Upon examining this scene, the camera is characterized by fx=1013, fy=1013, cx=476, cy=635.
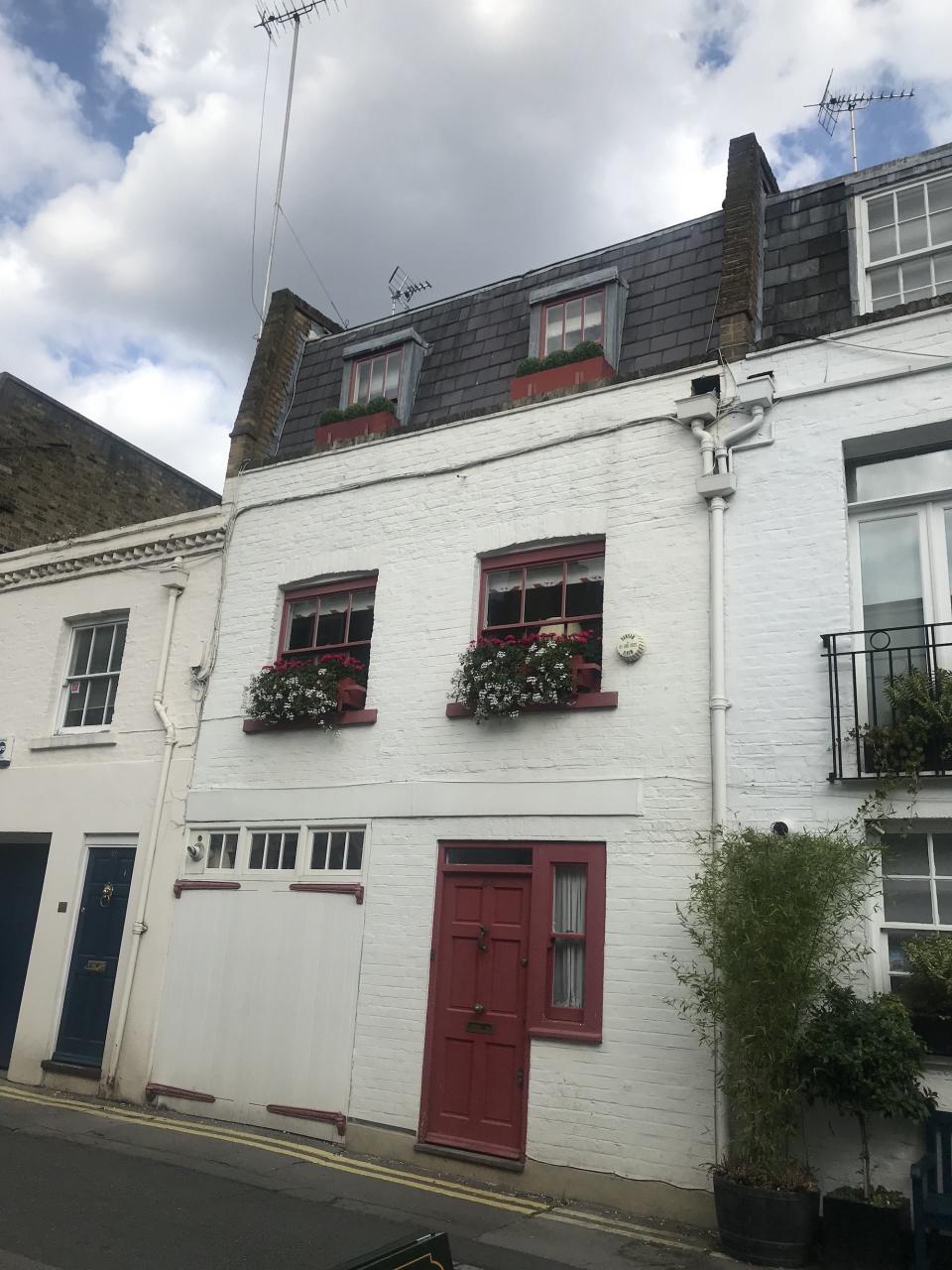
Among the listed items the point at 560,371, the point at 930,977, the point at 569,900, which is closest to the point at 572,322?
the point at 560,371

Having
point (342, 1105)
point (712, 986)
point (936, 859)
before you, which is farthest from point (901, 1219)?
point (342, 1105)

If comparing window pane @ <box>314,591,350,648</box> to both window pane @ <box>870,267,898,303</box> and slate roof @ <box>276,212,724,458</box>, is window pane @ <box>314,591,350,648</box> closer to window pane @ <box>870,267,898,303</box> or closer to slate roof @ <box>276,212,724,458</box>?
slate roof @ <box>276,212,724,458</box>

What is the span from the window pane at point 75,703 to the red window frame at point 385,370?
5.05 m

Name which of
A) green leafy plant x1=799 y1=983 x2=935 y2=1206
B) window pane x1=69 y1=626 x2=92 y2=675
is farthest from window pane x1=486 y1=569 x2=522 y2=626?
window pane x1=69 y1=626 x2=92 y2=675

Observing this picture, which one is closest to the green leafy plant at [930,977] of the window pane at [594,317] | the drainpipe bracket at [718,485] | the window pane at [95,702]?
the drainpipe bracket at [718,485]

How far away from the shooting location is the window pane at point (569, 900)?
338 inches

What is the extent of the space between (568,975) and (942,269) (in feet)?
23.5

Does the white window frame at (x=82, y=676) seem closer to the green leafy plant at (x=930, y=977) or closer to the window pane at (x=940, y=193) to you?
the green leafy plant at (x=930, y=977)

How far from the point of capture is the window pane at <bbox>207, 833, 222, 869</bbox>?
10859 mm

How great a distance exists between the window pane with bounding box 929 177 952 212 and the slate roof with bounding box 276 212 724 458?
2.01 m

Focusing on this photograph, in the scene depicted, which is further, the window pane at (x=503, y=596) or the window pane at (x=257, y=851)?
the window pane at (x=257, y=851)

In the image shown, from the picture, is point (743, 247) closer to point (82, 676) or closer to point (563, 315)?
point (563, 315)

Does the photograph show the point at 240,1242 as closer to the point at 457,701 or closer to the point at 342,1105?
the point at 342,1105

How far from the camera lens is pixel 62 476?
16.9m
